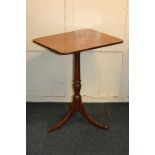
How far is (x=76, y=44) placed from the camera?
2.37 meters

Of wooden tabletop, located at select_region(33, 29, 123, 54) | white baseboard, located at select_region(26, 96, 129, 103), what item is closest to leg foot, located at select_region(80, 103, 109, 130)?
white baseboard, located at select_region(26, 96, 129, 103)

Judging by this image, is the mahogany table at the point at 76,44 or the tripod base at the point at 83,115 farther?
the tripod base at the point at 83,115

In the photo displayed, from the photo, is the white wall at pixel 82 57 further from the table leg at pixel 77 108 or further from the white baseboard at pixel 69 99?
the table leg at pixel 77 108

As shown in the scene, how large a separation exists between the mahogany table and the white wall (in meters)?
0.23

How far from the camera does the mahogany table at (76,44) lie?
229 centimetres

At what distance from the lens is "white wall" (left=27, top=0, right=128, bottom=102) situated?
288 cm

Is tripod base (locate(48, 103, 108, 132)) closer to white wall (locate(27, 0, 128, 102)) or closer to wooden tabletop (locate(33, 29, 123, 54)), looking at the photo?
white wall (locate(27, 0, 128, 102))

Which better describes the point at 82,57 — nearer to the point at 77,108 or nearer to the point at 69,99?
the point at 69,99
